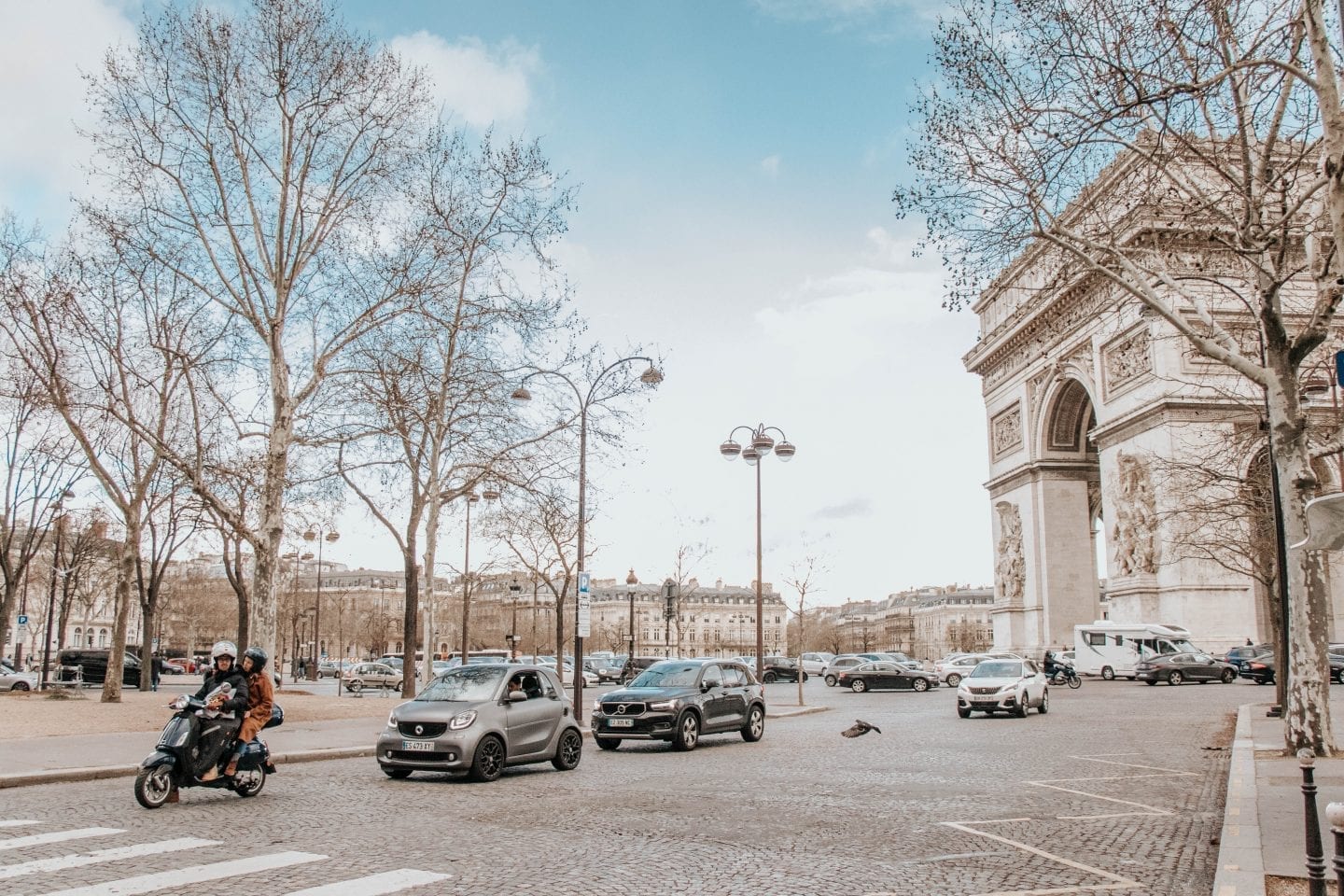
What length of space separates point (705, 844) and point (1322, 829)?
4.65 meters

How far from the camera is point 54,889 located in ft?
22.3

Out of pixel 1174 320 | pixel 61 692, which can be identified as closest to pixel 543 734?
pixel 1174 320

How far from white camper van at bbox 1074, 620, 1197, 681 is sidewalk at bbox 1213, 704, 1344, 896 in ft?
87.3

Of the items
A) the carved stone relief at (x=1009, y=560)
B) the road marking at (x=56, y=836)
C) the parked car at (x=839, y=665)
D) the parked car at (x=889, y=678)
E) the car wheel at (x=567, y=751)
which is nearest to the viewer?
the road marking at (x=56, y=836)

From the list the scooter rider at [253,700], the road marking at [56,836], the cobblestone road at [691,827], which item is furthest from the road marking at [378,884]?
the scooter rider at [253,700]

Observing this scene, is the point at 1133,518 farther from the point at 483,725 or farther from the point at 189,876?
the point at 189,876

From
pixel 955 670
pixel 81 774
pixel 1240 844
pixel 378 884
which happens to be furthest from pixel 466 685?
pixel 955 670

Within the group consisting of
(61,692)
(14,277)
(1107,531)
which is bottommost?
(61,692)

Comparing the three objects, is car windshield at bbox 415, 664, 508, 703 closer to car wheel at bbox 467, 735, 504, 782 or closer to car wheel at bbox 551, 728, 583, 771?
car wheel at bbox 467, 735, 504, 782

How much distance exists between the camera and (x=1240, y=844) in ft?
25.4

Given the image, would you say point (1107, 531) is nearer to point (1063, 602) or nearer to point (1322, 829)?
point (1063, 602)

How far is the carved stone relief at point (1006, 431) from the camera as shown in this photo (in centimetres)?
5606

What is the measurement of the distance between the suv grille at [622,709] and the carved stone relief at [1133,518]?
1157 inches

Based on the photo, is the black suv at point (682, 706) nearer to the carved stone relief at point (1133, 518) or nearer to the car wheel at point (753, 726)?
the car wheel at point (753, 726)
